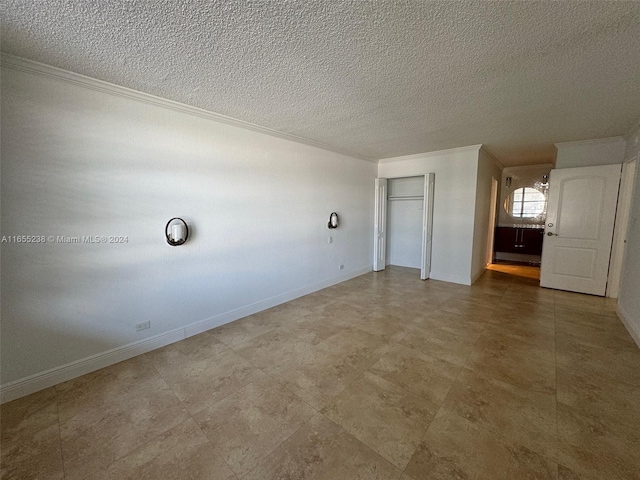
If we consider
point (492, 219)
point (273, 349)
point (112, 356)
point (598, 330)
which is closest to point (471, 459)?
point (273, 349)

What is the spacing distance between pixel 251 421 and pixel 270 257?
7.13 feet

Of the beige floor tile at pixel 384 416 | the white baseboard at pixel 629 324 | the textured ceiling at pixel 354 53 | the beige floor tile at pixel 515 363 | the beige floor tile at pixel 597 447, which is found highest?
the textured ceiling at pixel 354 53

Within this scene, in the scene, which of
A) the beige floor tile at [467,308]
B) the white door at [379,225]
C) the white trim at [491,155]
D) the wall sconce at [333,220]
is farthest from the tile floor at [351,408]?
the white trim at [491,155]

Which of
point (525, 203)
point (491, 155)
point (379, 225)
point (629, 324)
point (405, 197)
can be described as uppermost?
point (491, 155)

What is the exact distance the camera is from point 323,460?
141 centimetres

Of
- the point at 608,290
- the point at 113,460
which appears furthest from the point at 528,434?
the point at 608,290

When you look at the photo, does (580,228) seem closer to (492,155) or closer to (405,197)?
(492,155)

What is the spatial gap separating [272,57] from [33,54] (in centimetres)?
172

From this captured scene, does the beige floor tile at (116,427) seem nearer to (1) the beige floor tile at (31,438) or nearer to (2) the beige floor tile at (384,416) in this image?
(1) the beige floor tile at (31,438)

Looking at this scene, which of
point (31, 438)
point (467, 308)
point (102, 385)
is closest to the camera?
point (31, 438)

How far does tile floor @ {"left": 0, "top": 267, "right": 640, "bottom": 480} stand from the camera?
139 cm

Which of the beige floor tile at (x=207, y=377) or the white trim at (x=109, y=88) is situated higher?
the white trim at (x=109, y=88)

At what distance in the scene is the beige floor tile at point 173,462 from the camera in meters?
1.35

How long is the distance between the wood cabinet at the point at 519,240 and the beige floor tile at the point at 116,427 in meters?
7.78
